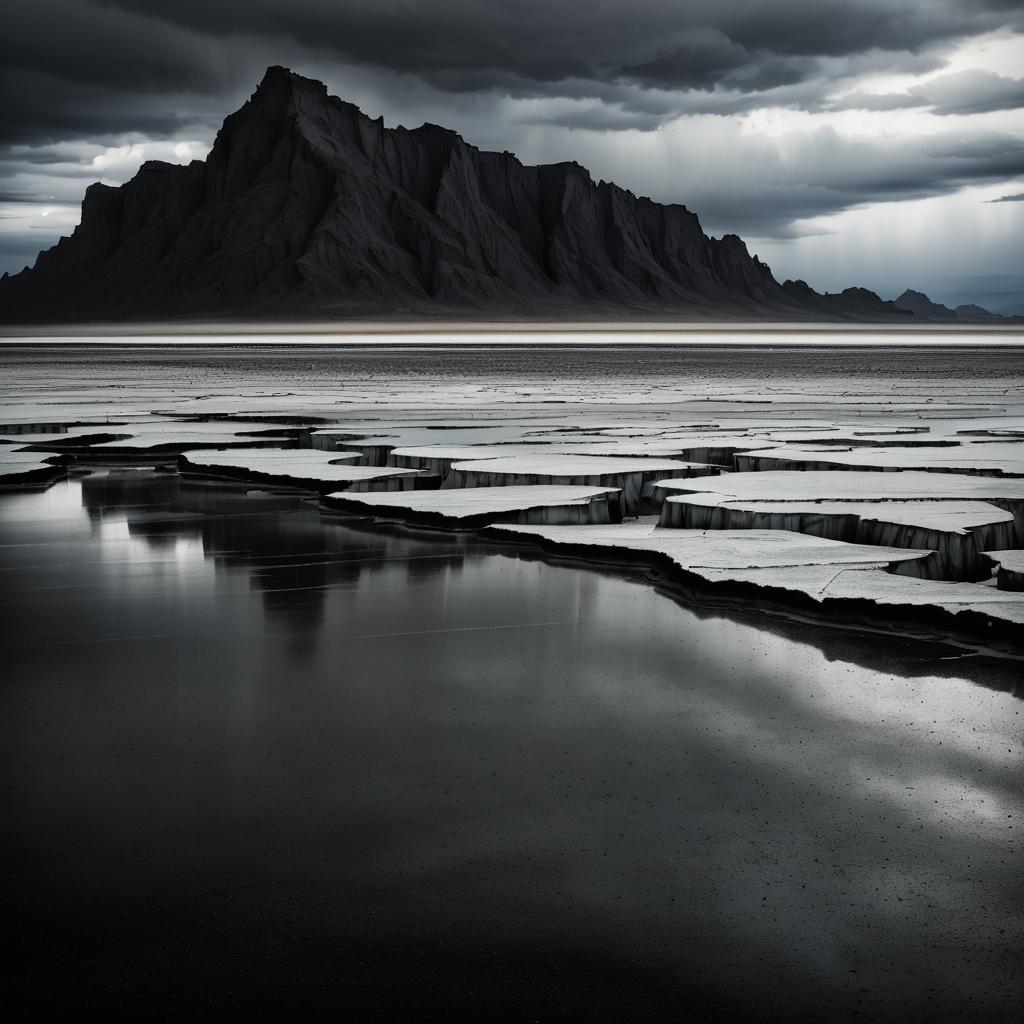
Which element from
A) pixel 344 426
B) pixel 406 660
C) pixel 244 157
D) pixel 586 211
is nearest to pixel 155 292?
pixel 244 157

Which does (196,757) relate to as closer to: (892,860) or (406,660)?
(406,660)

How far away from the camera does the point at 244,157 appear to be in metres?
178

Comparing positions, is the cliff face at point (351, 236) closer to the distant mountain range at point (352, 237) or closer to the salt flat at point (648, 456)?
the distant mountain range at point (352, 237)

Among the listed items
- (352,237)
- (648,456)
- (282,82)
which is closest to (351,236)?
(352,237)

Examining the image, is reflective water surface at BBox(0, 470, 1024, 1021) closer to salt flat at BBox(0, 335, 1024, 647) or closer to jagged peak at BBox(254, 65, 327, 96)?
salt flat at BBox(0, 335, 1024, 647)

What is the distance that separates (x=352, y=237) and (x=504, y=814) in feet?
545

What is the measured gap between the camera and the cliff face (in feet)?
541

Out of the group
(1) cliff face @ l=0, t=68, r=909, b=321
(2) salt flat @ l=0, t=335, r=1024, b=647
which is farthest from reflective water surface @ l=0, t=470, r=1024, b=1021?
(1) cliff face @ l=0, t=68, r=909, b=321

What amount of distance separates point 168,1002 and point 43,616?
409 centimetres

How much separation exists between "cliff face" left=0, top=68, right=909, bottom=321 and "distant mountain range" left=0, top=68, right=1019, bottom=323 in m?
0.21

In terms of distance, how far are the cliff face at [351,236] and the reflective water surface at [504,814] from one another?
6109 inches

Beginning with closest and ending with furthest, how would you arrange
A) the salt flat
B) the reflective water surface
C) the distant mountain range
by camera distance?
the reflective water surface < the salt flat < the distant mountain range

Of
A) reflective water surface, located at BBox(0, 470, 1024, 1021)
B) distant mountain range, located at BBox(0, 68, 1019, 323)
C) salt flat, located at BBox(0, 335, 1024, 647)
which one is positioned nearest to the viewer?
reflective water surface, located at BBox(0, 470, 1024, 1021)

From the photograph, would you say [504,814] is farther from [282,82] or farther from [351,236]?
[282,82]
